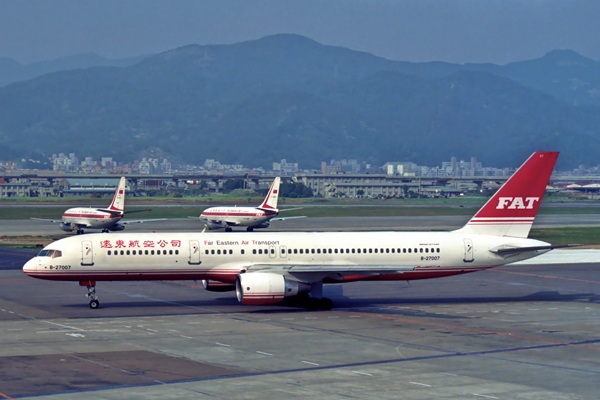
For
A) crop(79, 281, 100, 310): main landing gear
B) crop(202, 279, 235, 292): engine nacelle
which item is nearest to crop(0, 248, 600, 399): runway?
crop(79, 281, 100, 310): main landing gear

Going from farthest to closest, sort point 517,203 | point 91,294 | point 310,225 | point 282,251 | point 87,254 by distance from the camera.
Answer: point 310,225 < point 517,203 < point 282,251 < point 91,294 < point 87,254

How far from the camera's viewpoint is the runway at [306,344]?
26.6 metres

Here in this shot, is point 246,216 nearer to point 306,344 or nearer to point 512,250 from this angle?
point 512,250

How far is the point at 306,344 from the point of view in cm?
3419

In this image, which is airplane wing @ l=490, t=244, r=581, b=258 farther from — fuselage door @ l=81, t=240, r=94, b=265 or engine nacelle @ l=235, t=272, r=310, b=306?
fuselage door @ l=81, t=240, r=94, b=265

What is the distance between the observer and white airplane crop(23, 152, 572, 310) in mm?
43375

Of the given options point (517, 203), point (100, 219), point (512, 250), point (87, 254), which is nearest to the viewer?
point (87, 254)

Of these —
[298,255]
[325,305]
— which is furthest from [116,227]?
[325,305]

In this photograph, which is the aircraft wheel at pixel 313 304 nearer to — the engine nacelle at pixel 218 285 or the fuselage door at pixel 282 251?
the fuselage door at pixel 282 251

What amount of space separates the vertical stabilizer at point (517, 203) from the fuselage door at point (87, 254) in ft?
78.3

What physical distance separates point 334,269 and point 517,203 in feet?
45.5

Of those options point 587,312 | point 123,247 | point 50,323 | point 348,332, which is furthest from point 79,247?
point 587,312

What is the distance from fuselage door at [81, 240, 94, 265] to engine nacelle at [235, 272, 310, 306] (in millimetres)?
8796

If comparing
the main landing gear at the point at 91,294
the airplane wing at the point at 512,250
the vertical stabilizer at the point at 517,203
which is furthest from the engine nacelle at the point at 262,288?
the vertical stabilizer at the point at 517,203
